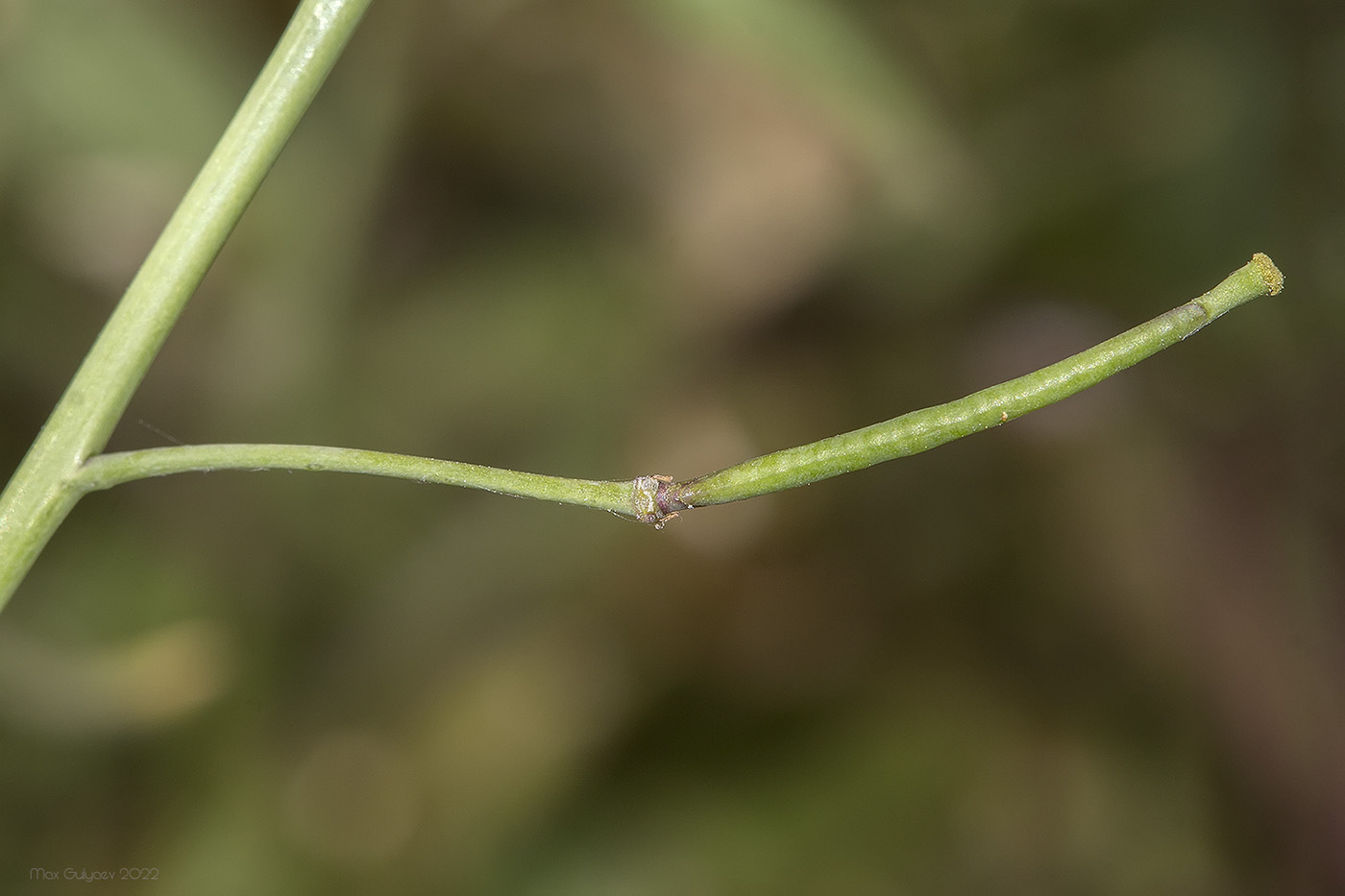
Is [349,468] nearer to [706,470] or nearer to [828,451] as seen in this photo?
[828,451]

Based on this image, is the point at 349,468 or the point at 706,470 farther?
the point at 706,470

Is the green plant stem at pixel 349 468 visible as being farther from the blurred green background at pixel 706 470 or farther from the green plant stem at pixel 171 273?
the blurred green background at pixel 706 470

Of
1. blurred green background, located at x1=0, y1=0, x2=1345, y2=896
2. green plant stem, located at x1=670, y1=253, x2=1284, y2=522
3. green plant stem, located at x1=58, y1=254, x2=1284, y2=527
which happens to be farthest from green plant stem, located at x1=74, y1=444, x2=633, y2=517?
blurred green background, located at x1=0, y1=0, x2=1345, y2=896

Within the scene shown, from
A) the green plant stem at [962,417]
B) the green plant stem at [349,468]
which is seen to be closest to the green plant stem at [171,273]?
the green plant stem at [349,468]

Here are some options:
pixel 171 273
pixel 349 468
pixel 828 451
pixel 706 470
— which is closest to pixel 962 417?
pixel 828 451

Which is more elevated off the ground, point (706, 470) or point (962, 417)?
point (706, 470)

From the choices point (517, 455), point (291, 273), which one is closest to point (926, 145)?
point (517, 455)
